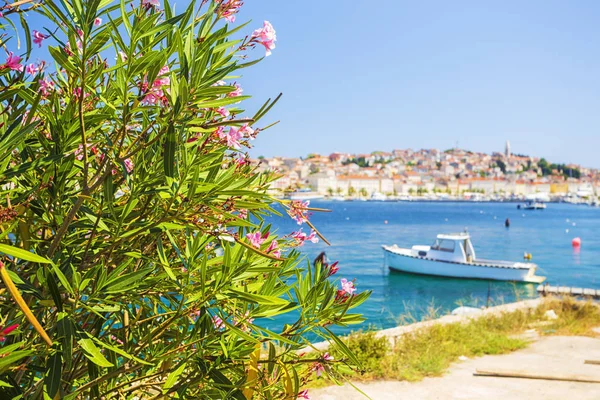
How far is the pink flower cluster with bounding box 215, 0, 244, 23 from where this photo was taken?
1055 mm

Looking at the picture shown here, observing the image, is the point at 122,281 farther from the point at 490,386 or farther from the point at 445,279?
the point at 445,279

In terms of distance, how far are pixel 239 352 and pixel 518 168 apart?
150517 mm

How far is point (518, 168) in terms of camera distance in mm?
140750

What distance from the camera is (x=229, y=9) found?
1075mm

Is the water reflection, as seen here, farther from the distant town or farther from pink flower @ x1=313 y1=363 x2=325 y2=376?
the distant town

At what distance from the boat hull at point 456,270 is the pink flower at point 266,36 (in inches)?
755

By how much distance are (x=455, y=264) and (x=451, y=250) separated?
0.74 metres

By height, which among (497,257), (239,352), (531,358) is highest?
(239,352)

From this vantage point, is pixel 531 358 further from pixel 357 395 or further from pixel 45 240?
pixel 45 240

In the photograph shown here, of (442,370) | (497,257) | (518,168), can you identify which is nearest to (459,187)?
(518,168)

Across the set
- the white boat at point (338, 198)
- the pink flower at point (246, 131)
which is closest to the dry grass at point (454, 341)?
the pink flower at point (246, 131)

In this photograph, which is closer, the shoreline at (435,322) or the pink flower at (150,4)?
the pink flower at (150,4)

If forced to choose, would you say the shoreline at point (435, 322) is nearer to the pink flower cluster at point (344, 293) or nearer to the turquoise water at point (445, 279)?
the turquoise water at point (445, 279)

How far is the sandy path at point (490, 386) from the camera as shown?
4297 millimetres
